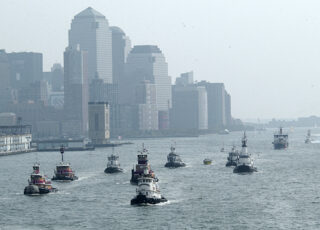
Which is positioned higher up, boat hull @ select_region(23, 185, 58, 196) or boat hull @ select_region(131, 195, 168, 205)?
boat hull @ select_region(23, 185, 58, 196)

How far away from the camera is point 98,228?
128375 millimetres

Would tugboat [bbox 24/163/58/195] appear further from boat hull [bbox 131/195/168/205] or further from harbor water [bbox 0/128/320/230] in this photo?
boat hull [bbox 131/195/168/205]

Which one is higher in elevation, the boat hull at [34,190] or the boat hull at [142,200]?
the boat hull at [34,190]

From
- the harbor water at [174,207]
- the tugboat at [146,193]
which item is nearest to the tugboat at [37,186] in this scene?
the harbor water at [174,207]

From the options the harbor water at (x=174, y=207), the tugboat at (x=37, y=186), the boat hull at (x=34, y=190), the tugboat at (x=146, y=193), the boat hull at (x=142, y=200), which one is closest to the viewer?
the harbor water at (x=174, y=207)

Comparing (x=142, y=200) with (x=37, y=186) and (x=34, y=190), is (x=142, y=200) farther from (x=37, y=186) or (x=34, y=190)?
(x=37, y=186)

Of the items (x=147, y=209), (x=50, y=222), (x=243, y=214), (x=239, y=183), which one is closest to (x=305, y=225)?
(x=243, y=214)

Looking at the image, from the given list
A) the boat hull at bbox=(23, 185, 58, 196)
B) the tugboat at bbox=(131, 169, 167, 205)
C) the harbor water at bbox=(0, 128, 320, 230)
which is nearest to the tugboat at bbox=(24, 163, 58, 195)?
the boat hull at bbox=(23, 185, 58, 196)

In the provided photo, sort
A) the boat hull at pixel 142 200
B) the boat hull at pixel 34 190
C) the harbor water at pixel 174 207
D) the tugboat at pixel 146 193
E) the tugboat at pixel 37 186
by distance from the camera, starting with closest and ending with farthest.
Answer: the harbor water at pixel 174 207, the tugboat at pixel 146 193, the boat hull at pixel 142 200, the boat hull at pixel 34 190, the tugboat at pixel 37 186

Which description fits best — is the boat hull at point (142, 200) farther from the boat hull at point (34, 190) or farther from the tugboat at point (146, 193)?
the boat hull at point (34, 190)

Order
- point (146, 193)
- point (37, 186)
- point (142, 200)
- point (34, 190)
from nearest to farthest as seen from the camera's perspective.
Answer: point (142, 200), point (146, 193), point (34, 190), point (37, 186)

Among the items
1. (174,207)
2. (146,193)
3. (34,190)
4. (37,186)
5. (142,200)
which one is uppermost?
(37,186)

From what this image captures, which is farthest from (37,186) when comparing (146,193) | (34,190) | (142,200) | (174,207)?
(174,207)

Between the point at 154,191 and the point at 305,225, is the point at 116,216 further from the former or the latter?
the point at 305,225
